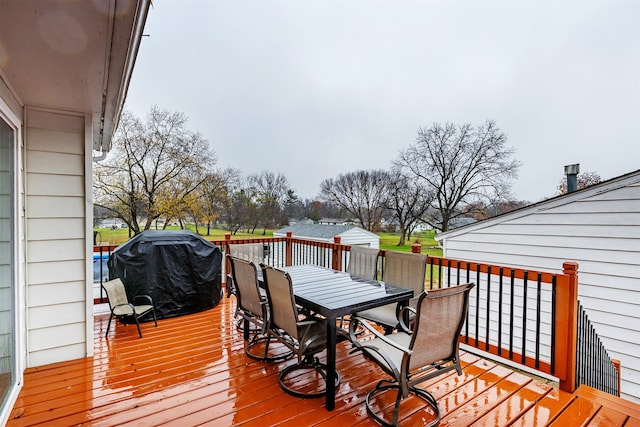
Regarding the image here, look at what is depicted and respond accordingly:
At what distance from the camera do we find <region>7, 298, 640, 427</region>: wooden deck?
216 centimetres

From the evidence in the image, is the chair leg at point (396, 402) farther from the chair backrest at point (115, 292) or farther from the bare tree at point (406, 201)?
the bare tree at point (406, 201)

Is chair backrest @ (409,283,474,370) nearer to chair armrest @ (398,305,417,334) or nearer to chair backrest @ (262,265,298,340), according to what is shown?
chair armrest @ (398,305,417,334)

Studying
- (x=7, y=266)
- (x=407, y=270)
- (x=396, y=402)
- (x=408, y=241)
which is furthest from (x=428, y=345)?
(x=408, y=241)

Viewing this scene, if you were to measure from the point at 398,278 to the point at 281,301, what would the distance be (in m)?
1.63

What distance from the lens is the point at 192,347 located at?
132 inches

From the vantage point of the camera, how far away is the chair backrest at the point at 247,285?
286cm

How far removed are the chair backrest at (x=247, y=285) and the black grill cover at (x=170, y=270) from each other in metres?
1.42

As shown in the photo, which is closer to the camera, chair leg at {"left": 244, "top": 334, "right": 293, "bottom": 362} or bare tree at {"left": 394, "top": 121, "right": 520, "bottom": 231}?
chair leg at {"left": 244, "top": 334, "right": 293, "bottom": 362}

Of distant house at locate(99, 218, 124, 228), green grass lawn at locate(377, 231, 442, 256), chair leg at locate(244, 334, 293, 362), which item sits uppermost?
distant house at locate(99, 218, 124, 228)

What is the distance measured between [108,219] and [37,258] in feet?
37.3

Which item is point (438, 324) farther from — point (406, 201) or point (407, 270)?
point (406, 201)

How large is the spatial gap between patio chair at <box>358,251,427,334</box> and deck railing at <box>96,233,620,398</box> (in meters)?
0.23

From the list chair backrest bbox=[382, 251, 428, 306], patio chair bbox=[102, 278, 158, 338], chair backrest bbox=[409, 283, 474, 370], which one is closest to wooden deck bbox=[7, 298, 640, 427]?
patio chair bbox=[102, 278, 158, 338]

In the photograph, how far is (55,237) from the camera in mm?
2971
